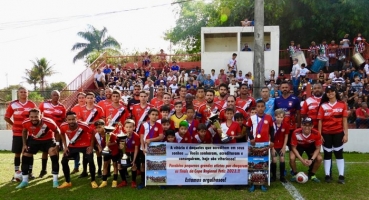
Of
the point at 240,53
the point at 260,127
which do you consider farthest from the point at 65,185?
the point at 240,53

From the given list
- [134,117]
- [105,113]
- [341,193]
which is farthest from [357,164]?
[105,113]

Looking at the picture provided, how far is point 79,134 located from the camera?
25.4 ft

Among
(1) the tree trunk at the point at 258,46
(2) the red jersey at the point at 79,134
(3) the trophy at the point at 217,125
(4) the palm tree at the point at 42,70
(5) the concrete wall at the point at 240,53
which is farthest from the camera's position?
(4) the palm tree at the point at 42,70

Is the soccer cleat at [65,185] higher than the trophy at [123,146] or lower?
lower

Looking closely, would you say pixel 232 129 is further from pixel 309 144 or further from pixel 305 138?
pixel 309 144

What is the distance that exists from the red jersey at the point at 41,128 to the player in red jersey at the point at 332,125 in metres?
5.48

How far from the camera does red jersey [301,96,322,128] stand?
7961 millimetres

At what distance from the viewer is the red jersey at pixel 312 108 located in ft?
26.1

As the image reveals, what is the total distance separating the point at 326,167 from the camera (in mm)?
7750

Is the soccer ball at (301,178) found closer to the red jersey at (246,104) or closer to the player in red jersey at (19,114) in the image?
the red jersey at (246,104)

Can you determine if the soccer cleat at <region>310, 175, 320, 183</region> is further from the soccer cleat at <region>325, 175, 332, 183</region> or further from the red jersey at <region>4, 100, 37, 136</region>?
the red jersey at <region>4, 100, 37, 136</region>

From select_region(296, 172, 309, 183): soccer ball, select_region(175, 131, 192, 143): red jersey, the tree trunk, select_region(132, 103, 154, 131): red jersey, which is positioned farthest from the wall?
select_region(132, 103, 154, 131): red jersey

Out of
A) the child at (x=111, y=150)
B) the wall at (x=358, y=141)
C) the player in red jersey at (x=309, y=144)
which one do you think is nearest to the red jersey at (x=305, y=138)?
the player in red jersey at (x=309, y=144)

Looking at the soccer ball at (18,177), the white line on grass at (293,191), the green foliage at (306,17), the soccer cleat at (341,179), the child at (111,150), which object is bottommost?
the soccer ball at (18,177)
